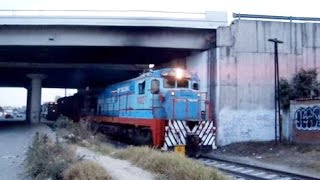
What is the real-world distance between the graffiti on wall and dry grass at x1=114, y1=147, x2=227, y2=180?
10795mm

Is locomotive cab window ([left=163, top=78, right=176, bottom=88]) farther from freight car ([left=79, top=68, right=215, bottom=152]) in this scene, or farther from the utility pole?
the utility pole

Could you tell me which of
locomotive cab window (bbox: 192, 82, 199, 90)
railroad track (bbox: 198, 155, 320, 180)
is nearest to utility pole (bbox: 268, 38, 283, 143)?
locomotive cab window (bbox: 192, 82, 199, 90)

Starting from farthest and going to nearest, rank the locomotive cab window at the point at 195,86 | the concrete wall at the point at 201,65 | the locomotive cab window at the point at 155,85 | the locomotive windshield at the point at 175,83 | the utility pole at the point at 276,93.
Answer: the concrete wall at the point at 201,65
the utility pole at the point at 276,93
the locomotive cab window at the point at 195,86
the locomotive windshield at the point at 175,83
the locomotive cab window at the point at 155,85

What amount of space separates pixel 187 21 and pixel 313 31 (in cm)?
728

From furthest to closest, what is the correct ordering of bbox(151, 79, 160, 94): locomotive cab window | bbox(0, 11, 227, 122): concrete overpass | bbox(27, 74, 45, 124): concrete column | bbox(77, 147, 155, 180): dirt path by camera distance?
bbox(27, 74, 45, 124): concrete column
bbox(0, 11, 227, 122): concrete overpass
bbox(151, 79, 160, 94): locomotive cab window
bbox(77, 147, 155, 180): dirt path

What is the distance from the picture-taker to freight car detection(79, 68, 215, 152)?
20219mm

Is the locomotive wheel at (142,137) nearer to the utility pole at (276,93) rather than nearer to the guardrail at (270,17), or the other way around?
the utility pole at (276,93)

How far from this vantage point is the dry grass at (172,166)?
1000 centimetres

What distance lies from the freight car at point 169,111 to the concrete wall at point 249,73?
10.4 ft

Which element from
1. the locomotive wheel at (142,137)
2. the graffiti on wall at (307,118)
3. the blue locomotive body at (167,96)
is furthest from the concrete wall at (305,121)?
the locomotive wheel at (142,137)

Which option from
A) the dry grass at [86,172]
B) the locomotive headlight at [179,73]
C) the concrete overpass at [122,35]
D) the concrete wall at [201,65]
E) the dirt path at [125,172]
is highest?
the concrete overpass at [122,35]

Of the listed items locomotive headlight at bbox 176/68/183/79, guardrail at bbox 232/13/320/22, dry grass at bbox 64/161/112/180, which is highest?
guardrail at bbox 232/13/320/22

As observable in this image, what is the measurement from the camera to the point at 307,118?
22266 mm

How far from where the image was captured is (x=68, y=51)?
32.0m
